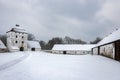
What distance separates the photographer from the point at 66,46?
196 ft

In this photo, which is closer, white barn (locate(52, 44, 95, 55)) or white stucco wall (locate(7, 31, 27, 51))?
white stucco wall (locate(7, 31, 27, 51))

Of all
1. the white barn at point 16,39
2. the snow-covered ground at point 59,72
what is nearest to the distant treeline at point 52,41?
the white barn at point 16,39

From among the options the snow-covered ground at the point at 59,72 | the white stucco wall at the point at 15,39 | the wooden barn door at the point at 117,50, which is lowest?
the snow-covered ground at the point at 59,72

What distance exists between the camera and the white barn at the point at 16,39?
1913 inches

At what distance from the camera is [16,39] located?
50.2 metres

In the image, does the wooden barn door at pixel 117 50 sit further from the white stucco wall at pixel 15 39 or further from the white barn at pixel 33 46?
the white barn at pixel 33 46

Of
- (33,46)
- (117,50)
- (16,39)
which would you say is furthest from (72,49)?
(117,50)

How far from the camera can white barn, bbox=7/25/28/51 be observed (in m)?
48.6

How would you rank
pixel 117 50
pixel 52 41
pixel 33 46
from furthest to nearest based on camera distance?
pixel 52 41
pixel 33 46
pixel 117 50

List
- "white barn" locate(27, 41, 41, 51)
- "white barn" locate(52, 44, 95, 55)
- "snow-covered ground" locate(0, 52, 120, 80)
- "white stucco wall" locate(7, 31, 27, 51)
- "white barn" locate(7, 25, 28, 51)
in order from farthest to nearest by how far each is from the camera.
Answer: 1. "white barn" locate(52, 44, 95, 55)
2. "white barn" locate(27, 41, 41, 51)
3. "white stucco wall" locate(7, 31, 27, 51)
4. "white barn" locate(7, 25, 28, 51)
5. "snow-covered ground" locate(0, 52, 120, 80)

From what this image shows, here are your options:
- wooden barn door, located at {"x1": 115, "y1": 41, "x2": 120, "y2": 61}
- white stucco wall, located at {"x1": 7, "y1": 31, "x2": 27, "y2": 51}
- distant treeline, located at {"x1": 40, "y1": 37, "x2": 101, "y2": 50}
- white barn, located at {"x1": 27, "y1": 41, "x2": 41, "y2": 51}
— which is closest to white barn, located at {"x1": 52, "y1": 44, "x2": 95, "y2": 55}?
white barn, located at {"x1": 27, "y1": 41, "x2": 41, "y2": 51}

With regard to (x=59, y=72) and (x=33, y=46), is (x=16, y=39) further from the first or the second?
(x=59, y=72)

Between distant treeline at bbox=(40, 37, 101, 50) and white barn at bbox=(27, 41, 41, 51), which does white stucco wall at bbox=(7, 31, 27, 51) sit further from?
distant treeline at bbox=(40, 37, 101, 50)

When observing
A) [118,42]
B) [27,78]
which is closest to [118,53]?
[118,42]
